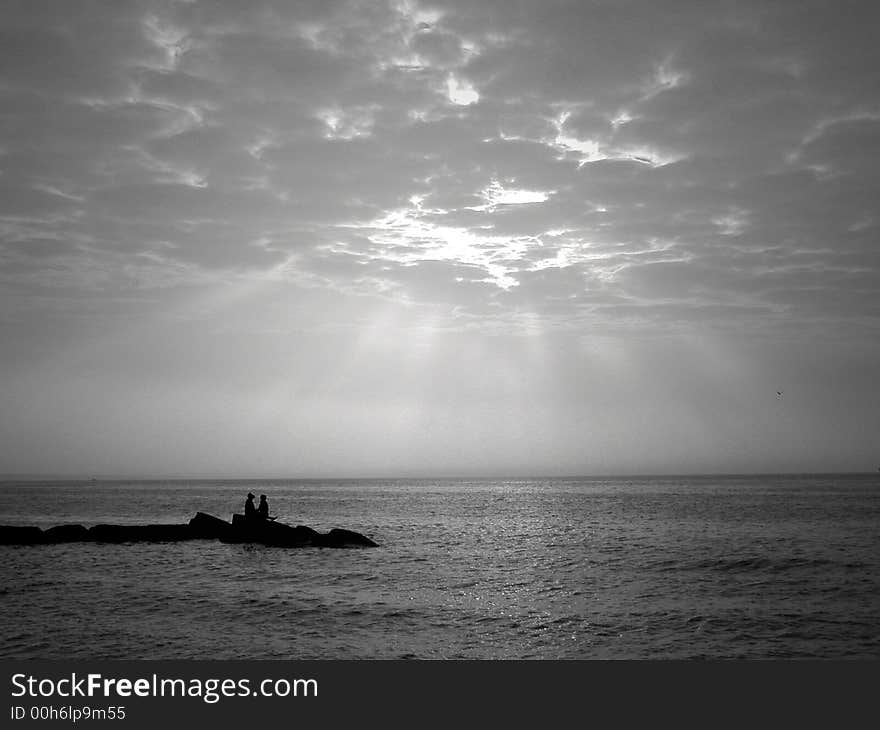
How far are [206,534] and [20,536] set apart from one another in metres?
12.5

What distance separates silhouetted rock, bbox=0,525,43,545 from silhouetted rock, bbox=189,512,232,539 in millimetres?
10280

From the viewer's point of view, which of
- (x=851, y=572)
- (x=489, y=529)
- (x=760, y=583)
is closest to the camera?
(x=760, y=583)

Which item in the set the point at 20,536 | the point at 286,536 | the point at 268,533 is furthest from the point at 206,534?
the point at 20,536

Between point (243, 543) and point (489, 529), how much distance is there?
2470cm

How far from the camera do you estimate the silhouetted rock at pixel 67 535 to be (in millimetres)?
47844

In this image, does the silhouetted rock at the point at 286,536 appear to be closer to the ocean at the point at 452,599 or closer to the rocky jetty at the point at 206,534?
the rocky jetty at the point at 206,534

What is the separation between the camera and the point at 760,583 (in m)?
→ 30.2

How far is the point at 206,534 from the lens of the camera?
1945 inches

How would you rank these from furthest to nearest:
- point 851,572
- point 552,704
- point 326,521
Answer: point 326,521, point 851,572, point 552,704

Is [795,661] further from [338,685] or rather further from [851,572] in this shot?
[851,572]

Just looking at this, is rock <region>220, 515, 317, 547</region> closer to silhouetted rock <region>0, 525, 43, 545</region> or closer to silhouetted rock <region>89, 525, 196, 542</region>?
silhouetted rock <region>89, 525, 196, 542</region>

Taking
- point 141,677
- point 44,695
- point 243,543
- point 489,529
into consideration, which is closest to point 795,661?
point 141,677

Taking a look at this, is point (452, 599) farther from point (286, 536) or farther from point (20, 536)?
point (20, 536)

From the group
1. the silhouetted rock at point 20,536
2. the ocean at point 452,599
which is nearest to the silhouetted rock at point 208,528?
the ocean at point 452,599
